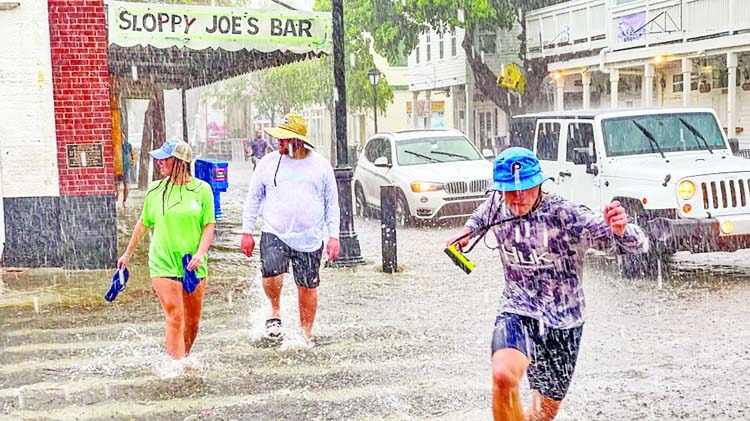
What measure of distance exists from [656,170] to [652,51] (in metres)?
16.2

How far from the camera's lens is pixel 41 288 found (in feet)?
32.6

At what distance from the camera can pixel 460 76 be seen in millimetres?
36688

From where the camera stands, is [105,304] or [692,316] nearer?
[692,316]

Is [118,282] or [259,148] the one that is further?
[259,148]

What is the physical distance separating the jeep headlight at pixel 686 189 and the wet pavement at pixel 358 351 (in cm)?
98

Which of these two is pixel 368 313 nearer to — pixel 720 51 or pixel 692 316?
pixel 692 316

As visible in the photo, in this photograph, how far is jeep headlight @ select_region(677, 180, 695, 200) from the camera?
9565 millimetres

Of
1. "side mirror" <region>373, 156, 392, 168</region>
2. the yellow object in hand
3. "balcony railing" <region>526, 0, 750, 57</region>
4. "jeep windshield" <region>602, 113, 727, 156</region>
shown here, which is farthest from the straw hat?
"balcony railing" <region>526, 0, 750, 57</region>

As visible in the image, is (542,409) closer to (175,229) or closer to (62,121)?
(175,229)

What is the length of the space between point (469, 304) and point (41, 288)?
4680mm

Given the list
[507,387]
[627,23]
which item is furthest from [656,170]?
[627,23]

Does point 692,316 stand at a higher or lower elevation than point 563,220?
lower

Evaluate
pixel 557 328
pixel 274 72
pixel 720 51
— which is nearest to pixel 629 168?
pixel 557 328

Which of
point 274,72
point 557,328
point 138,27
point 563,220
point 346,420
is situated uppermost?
point 274,72
